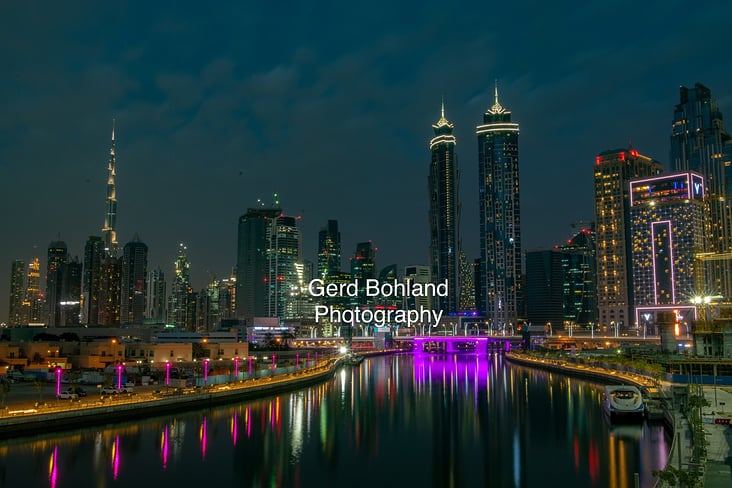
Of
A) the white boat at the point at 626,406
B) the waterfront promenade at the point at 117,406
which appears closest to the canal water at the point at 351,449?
the waterfront promenade at the point at 117,406

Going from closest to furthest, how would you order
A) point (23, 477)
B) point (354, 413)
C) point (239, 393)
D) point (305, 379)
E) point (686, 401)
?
1. point (23, 477)
2. point (686, 401)
3. point (354, 413)
4. point (239, 393)
5. point (305, 379)

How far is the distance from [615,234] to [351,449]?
15451cm

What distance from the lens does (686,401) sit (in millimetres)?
38125

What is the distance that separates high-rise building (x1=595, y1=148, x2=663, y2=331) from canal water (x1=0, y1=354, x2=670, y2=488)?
4876 inches

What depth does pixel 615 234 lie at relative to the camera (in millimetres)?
173000

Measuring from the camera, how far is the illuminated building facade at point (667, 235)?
478 feet

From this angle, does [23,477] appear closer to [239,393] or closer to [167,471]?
[167,471]

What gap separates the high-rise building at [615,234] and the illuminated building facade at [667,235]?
1029cm

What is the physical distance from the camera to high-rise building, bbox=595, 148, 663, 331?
16838cm

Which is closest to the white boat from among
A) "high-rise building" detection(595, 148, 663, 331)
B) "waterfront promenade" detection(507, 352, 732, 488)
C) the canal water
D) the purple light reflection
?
the canal water

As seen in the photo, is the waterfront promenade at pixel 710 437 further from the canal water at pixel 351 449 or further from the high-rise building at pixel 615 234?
the high-rise building at pixel 615 234

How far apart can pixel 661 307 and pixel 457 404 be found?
10270 cm

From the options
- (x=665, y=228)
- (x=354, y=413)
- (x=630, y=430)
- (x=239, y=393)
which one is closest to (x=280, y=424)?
(x=354, y=413)

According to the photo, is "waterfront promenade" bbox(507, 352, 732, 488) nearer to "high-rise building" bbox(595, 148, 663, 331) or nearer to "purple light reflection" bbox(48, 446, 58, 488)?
"purple light reflection" bbox(48, 446, 58, 488)
